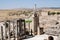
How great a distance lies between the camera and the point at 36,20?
2334 centimetres

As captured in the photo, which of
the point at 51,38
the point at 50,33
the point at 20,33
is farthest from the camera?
the point at 20,33

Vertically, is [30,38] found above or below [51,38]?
below

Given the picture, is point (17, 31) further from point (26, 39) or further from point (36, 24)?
point (36, 24)

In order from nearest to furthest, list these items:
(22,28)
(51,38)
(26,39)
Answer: (51,38), (26,39), (22,28)

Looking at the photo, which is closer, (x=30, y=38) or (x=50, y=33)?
(x=50, y=33)

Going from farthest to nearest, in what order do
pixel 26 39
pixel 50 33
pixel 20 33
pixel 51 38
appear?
pixel 20 33 → pixel 26 39 → pixel 50 33 → pixel 51 38

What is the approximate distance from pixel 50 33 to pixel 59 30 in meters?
1.13

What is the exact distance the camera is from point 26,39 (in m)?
19.2

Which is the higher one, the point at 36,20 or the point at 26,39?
the point at 36,20

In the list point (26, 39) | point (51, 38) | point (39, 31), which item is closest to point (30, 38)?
point (26, 39)

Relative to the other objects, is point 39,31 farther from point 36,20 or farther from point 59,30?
point 59,30

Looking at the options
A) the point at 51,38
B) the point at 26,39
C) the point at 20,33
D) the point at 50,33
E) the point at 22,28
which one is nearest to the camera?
the point at 51,38

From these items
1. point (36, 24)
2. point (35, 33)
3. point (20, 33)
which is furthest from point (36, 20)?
point (20, 33)

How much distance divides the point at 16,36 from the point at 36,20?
16.6 feet
